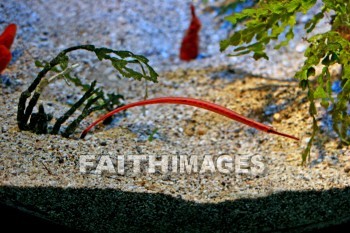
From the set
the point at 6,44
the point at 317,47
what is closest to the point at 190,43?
the point at 6,44

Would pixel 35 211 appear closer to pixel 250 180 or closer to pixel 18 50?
pixel 250 180

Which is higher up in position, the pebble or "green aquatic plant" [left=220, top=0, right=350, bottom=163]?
"green aquatic plant" [left=220, top=0, right=350, bottom=163]

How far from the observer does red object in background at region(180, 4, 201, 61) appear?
4441 millimetres

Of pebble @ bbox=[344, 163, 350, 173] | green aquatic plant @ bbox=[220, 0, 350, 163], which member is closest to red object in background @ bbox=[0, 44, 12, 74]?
green aquatic plant @ bbox=[220, 0, 350, 163]

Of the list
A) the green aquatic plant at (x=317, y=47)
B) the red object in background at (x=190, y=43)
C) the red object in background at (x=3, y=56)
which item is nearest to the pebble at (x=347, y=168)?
the green aquatic plant at (x=317, y=47)

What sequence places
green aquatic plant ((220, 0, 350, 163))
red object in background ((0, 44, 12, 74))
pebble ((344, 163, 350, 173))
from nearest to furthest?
green aquatic plant ((220, 0, 350, 163)), pebble ((344, 163, 350, 173)), red object in background ((0, 44, 12, 74))

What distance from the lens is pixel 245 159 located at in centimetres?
285

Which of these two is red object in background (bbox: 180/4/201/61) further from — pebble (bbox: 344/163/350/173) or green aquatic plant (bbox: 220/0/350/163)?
pebble (bbox: 344/163/350/173)

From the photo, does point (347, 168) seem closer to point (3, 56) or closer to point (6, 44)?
point (3, 56)

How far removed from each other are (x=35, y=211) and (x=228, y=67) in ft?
9.26

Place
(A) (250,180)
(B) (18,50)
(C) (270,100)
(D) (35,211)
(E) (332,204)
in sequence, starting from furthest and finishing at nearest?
(B) (18,50), (C) (270,100), (A) (250,180), (E) (332,204), (D) (35,211)

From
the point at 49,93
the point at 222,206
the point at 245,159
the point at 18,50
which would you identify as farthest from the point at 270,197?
the point at 18,50

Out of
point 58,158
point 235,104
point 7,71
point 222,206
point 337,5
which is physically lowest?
point 222,206

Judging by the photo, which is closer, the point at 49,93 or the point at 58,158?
the point at 58,158
